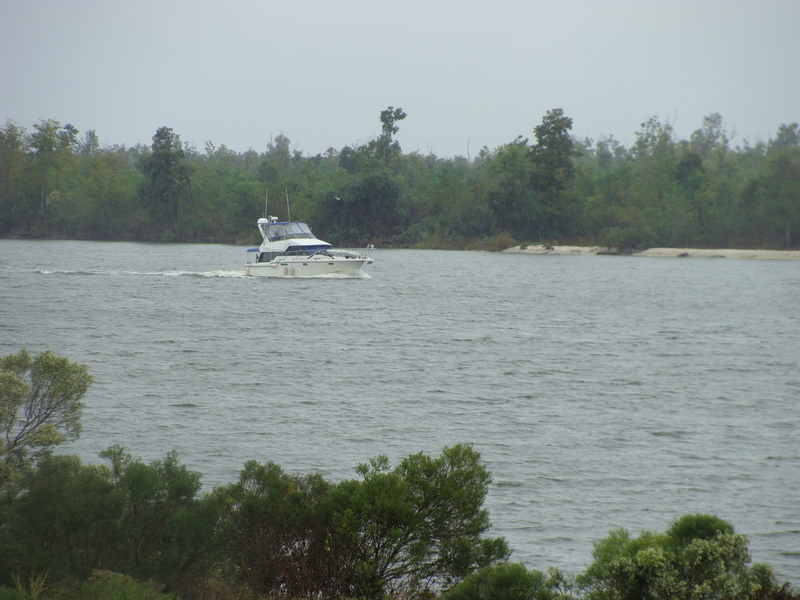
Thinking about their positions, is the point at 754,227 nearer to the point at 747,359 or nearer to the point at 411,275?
the point at 411,275

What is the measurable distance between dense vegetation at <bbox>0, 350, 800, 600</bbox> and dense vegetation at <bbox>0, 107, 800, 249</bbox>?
301ft

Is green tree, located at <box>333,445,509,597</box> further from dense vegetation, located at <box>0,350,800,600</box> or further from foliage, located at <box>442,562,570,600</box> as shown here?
foliage, located at <box>442,562,570,600</box>

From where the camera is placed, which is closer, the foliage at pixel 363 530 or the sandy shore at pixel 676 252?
the foliage at pixel 363 530

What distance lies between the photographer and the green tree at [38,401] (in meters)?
9.41

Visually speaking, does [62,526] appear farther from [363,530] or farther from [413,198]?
[413,198]

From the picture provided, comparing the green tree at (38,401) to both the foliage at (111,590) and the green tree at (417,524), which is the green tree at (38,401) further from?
the green tree at (417,524)

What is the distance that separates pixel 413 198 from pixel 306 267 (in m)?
57.6

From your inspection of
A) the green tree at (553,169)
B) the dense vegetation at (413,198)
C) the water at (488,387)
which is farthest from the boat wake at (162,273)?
the green tree at (553,169)

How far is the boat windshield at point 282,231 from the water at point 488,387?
3.28m

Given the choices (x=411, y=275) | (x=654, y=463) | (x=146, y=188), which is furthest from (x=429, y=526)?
(x=146, y=188)

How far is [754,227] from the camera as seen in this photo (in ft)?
314

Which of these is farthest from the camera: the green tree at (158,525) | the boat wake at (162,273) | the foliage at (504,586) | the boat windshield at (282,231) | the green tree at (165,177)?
the green tree at (165,177)

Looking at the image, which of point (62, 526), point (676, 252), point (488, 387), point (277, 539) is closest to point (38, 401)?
point (62, 526)

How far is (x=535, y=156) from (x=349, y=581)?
9527 centimetres
